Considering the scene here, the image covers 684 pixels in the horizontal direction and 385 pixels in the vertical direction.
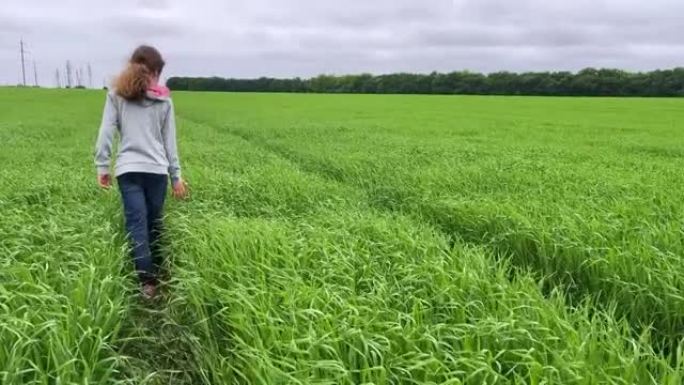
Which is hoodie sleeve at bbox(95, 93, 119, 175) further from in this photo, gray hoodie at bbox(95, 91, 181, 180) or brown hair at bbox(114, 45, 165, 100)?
brown hair at bbox(114, 45, 165, 100)

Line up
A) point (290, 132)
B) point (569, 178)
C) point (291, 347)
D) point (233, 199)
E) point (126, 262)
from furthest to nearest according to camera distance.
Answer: point (290, 132) < point (569, 178) < point (233, 199) < point (126, 262) < point (291, 347)

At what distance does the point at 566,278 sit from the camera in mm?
5621

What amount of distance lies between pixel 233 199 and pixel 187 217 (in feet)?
5.31

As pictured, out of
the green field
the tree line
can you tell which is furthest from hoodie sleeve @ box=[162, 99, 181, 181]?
the tree line

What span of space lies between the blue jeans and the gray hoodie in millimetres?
145

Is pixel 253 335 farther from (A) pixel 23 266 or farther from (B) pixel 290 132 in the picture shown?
(B) pixel 290 132

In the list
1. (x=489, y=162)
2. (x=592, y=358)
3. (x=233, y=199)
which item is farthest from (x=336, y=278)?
(x=489, y=162)

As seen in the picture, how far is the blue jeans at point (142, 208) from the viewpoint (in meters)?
5.77

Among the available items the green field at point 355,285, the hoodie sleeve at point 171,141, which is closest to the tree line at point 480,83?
the green field at point 355,285

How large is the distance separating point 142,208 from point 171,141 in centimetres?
71

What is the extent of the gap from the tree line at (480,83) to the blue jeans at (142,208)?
3158 inches

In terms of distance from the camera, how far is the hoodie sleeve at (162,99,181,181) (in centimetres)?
604

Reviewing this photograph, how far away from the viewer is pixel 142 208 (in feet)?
19.4

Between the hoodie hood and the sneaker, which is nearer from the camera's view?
the sneaker
